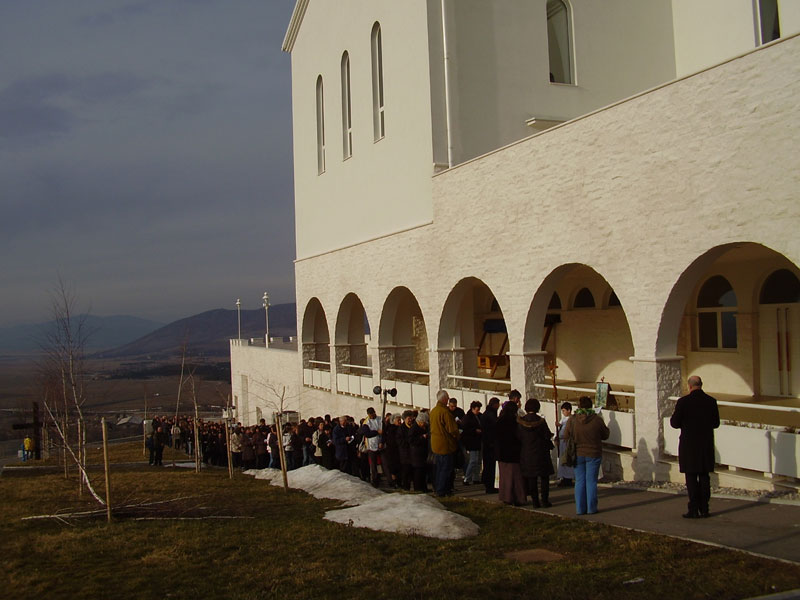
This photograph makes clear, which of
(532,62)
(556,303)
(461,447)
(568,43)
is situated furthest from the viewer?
(556,303)

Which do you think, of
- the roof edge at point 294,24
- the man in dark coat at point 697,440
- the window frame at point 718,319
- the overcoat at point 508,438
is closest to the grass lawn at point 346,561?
the overcoat at point 508,438

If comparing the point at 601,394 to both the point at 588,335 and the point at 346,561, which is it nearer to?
the point at 346,561

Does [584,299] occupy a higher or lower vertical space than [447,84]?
lower

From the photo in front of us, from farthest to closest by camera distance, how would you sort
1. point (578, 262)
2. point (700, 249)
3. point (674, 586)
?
point (578, 262), point (700, 249), point (674, 586)

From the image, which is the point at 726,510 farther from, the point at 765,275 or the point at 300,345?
the point at 300,345

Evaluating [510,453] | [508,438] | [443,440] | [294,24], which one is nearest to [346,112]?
[294,24]

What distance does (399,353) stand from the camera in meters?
23.9

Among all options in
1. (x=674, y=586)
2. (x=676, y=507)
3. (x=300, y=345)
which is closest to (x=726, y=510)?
(x=676, y=507)

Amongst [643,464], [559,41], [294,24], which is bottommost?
[643,464]

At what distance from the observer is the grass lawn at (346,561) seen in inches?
284

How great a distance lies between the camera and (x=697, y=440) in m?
9.37

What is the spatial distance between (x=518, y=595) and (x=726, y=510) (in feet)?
13.7

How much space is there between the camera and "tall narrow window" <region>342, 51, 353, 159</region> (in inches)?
1041

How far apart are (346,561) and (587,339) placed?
14.0m
